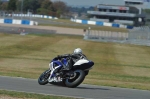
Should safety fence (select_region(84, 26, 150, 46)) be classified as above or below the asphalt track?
below

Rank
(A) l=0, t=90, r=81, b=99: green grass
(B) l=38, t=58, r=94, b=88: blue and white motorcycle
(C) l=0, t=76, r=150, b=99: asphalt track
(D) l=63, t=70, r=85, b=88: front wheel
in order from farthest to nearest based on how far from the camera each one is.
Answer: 1. (B) l=38, t=58, r=94, b=88: blue and white motorcycle
2. (D) l=63, t=70, r=85, b=88: front wheel
3. (C) l=0, t=76, r=150, b=99: asphalt track
4. (A) l=0, t=90, r=81, b=99: green grass

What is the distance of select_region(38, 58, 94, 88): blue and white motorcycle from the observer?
14602mm

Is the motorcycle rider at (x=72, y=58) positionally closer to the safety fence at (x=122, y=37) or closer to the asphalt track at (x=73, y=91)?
the asphalt track at (x=73, y=91)

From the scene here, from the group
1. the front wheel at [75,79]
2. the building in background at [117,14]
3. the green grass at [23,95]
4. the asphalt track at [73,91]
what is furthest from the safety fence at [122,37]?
the building in background at [117,14]

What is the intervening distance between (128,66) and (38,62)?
5.98 meters

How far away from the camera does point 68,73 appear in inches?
584

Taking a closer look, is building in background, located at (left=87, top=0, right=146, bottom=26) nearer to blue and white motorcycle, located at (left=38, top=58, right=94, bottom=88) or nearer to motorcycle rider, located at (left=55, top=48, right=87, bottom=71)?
blue and white motorcycle, located at (left=38, top=58, right=94, bottom=88)

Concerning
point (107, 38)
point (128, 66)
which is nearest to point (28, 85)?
point (128, 66)

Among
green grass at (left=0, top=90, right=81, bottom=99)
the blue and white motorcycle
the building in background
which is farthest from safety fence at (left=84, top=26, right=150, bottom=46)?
the building in background

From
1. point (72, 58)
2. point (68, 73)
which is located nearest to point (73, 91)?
point (68, 73)

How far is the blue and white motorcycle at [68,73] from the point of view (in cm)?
1460

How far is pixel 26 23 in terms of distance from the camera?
99500mm

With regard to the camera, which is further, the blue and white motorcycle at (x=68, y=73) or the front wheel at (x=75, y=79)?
the blue and white motorcycle at (x=68, y=73)

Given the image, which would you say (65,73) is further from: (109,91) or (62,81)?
(109,91)
